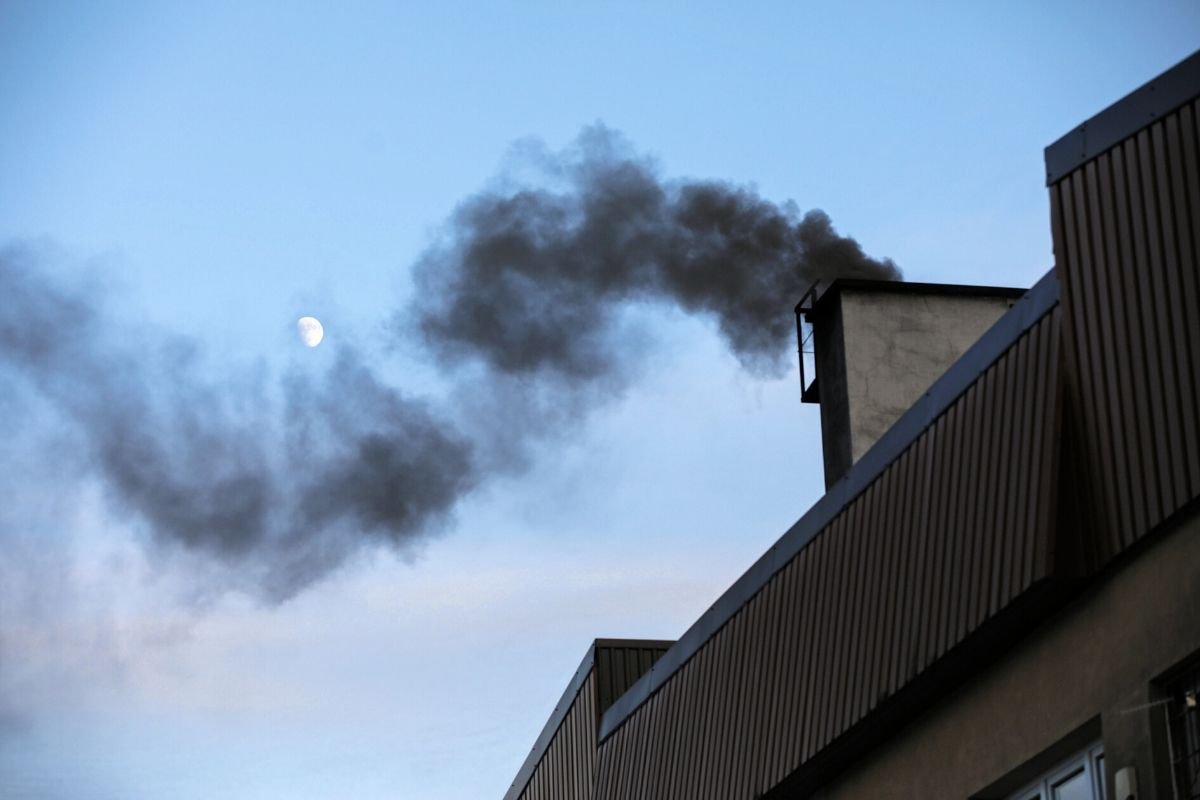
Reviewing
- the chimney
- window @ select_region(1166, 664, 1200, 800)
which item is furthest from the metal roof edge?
window @ select_region(1166, 664, 1200, 800)

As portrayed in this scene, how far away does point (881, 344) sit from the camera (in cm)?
2436

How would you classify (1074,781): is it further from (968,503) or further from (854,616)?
(854,616)

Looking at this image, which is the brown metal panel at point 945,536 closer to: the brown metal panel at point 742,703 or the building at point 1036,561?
the building at point 1036,561

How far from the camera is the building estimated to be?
1253 centimetres

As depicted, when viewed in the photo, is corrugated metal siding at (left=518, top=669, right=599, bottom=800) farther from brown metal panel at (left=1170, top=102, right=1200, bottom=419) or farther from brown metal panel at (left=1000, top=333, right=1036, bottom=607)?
brown metal panel at (left=1170, top=102, right=1200, bottom=419)

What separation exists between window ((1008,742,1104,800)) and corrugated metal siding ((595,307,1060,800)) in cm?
126

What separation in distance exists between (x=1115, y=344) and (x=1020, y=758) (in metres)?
3.43

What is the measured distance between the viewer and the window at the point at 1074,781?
44.4ft

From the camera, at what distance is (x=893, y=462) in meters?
16.4

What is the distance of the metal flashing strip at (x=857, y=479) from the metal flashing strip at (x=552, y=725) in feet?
4.87

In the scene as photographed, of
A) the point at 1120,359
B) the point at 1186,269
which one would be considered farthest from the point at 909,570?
the point at 1186,269

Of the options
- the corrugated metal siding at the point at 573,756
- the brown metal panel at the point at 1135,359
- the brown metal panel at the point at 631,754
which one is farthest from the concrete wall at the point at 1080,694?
the corrugated metal siding at the point at 573,756

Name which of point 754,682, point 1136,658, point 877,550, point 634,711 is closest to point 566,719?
point 634,711

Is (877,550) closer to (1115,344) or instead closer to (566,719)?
(1115,344)
